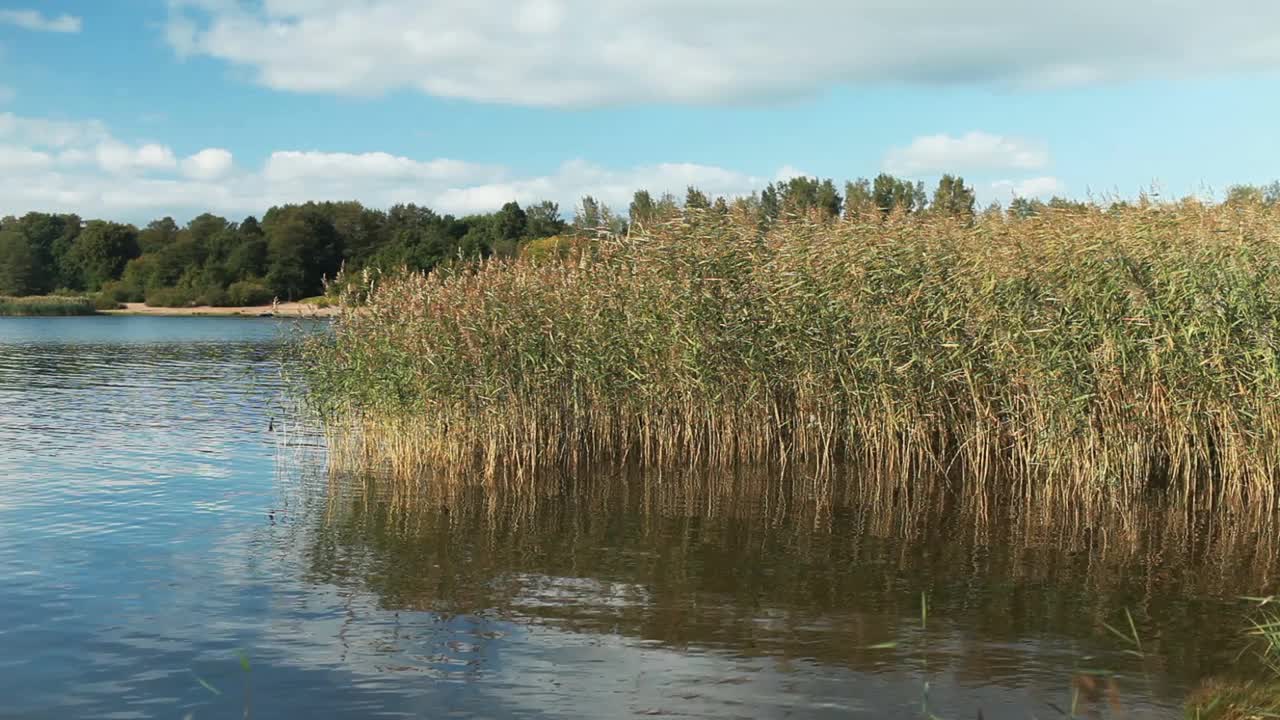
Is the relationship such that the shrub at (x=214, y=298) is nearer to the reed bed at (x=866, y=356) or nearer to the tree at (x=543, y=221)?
the tree at (x=543, y=221)

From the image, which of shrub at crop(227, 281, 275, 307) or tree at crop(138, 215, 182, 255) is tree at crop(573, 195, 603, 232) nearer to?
shrub at crop(227, 281, 275, 307)

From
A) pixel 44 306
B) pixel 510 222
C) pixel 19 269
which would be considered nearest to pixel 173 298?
pixel 44 306

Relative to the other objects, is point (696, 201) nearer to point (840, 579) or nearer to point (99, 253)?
point (840, 579)

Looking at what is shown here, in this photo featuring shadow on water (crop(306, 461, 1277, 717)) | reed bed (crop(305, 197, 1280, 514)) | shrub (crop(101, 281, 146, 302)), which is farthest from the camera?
shrub (crop(101, 281, 146, 302))

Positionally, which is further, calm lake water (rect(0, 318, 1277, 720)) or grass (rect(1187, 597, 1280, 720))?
calm lake water (rect(0, 318, 1277, 720))

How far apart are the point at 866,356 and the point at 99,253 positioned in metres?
136

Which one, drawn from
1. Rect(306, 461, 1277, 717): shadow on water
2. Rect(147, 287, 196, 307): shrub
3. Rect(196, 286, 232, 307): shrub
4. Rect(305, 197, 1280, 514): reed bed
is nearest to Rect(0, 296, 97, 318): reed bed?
Rect(147, 287, 196, 307): shrub

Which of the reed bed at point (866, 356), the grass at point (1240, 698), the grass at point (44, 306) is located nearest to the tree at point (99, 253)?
the grass at point (44, 306)

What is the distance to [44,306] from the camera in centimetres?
10150

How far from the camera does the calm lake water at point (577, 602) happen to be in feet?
26.6

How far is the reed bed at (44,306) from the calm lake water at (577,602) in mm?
96752

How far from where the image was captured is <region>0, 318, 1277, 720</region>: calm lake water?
26.6 ft

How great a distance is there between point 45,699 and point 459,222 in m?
117

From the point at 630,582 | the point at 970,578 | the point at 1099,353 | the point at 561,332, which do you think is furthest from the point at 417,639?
the point at 1099,353
